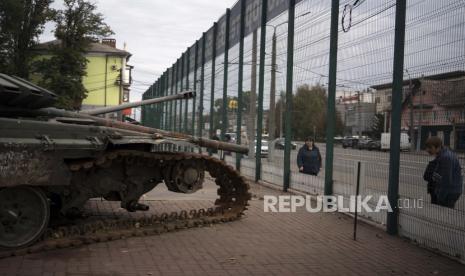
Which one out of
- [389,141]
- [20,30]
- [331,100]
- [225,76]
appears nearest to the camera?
[389,141]

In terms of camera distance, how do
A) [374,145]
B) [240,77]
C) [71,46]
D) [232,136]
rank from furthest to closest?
1. [71,46]
2. [232,136]
3. [240,77]
4. [374,145]

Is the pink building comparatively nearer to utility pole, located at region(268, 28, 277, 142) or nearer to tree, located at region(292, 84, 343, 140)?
tree, located at region(292, 84, 343, 140)

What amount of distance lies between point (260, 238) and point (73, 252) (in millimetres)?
2530

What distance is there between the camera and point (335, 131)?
11414 mm

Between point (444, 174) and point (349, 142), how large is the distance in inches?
123

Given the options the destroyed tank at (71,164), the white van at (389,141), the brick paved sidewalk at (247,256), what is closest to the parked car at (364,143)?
the white van at (389,141)

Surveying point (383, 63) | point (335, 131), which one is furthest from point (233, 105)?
point (383, 63)

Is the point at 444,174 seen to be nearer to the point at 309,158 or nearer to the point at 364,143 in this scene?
the point at 364,143

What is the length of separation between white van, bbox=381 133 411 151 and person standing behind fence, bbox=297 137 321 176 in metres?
3.02

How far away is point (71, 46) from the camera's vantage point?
36.2 m

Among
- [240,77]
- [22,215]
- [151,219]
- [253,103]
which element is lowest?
[151,219]

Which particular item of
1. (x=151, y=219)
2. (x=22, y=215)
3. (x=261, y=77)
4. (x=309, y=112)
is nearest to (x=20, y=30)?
(x=261, y=77)

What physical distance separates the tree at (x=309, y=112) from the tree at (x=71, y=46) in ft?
77.2

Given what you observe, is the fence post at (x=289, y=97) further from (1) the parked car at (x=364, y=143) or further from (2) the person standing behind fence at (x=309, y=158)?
(1) the parked car at (x=364, y=143)
